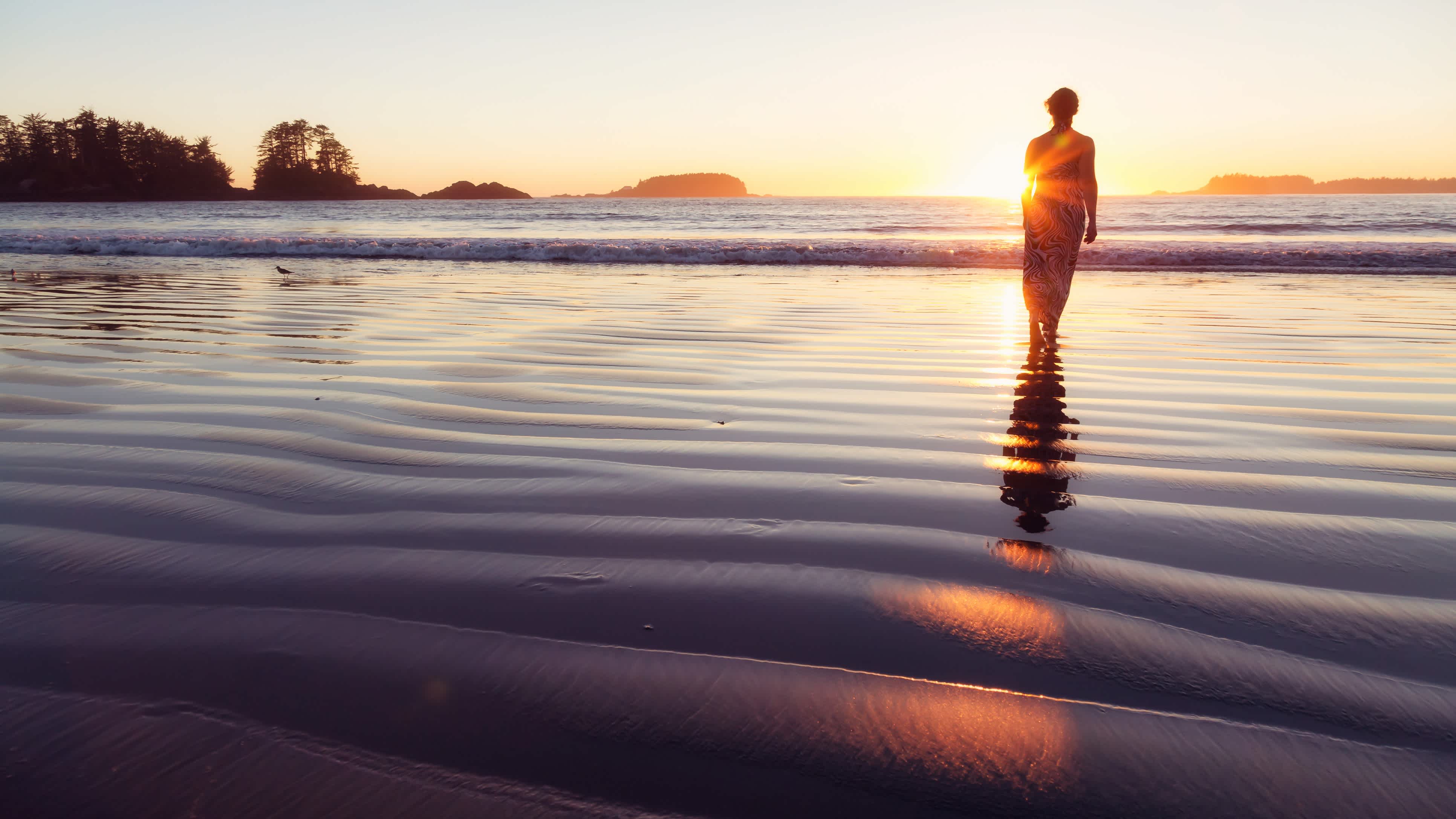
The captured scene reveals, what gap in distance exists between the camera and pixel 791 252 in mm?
15180

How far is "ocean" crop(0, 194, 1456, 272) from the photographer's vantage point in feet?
47.1

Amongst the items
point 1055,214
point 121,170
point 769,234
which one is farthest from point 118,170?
point 1055,214

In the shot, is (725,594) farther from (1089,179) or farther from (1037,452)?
(1089,179)

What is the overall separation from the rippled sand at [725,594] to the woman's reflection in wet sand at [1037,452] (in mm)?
19

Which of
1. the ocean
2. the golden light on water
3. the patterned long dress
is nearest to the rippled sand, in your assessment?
the golden light on water

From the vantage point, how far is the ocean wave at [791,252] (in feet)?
43.9

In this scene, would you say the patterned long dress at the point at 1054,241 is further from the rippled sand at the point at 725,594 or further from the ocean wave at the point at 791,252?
the ocean wave at the point at 791,252

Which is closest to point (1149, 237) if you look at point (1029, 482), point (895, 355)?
point (895, 355)

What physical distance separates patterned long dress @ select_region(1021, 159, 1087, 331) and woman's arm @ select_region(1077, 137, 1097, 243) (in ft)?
0.10

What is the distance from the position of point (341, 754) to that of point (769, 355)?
13.4 ft

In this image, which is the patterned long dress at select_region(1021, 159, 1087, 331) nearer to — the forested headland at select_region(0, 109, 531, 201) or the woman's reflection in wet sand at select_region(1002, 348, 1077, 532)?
the woman's reflection in wet sand at select_region(1002, 348, 1077, 532)

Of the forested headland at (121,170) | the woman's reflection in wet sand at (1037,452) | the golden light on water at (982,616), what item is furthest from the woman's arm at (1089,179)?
the forested headland at (121,170)

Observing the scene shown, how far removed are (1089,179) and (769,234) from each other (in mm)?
22803

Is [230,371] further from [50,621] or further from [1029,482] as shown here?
[1029,482]
